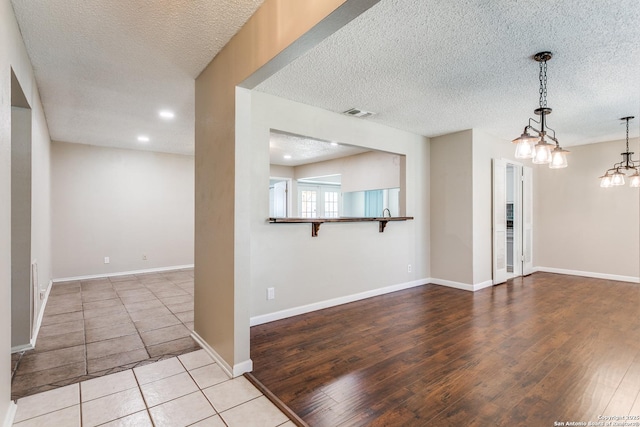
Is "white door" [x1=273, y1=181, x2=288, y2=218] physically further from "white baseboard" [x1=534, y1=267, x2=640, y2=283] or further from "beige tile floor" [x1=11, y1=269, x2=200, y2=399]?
"white baseboard" [x1=534, y1=267, x2=640, y2=283]

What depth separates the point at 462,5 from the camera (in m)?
1.94

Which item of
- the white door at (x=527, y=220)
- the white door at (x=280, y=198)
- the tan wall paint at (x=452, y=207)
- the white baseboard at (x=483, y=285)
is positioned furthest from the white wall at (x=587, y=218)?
the white door at (x=280, y=198)

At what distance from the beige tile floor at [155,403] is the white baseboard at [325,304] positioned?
987 millimetres

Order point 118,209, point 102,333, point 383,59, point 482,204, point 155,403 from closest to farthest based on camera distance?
point 155,403 < point 383,59 < point 102,333 < point 482,204 < point 118,209

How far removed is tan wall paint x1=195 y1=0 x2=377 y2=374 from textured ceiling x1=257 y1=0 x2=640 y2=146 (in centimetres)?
60

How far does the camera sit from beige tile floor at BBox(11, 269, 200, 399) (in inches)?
93.9

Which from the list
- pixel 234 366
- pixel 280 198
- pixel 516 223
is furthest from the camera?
pixel 280 198

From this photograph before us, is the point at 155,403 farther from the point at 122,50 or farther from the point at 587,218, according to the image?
the point at 587,218

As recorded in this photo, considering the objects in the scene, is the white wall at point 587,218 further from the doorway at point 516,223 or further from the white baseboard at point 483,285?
the white baseboard at point 483,285

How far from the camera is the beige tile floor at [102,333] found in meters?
2.38

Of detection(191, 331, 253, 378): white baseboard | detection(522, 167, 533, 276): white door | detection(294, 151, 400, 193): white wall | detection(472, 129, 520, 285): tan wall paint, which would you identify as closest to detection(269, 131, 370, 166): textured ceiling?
detection(294, 151, 400, 193): white wall

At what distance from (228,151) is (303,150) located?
3837 millimetres

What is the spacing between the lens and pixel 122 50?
2488 mm

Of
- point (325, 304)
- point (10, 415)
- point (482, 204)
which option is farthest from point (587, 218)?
point (10, 415)
